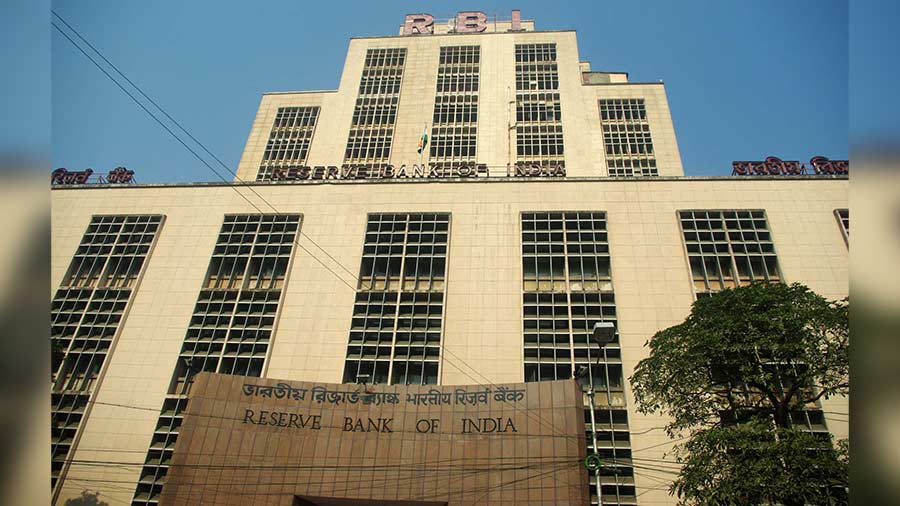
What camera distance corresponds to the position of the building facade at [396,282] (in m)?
27.6

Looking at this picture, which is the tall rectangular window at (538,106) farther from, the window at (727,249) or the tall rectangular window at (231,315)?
the tall rectangular window at (231,315)

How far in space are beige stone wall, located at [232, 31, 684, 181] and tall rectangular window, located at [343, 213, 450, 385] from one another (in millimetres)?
17912

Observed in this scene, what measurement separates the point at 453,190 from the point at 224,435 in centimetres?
2197

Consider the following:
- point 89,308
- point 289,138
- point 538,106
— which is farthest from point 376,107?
point 89,308

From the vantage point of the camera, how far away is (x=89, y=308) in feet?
106

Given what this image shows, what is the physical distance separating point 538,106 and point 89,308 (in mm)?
45558

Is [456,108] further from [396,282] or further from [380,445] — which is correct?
[380,445]

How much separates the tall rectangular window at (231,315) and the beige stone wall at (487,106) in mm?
19626

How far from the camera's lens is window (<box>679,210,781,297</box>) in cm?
3067

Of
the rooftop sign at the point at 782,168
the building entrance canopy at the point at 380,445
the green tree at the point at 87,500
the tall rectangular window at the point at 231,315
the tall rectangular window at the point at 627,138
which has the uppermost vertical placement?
the tall rectangular window at the point at 627,138

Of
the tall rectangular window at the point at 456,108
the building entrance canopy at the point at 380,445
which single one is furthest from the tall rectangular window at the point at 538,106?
the building entrance canopy at the point at 380,445

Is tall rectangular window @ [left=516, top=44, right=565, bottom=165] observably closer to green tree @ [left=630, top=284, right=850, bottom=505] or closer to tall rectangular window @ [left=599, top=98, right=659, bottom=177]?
tall rectangular window @ [left=599, top=98, right=659, bottom=177]
